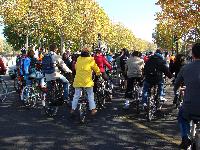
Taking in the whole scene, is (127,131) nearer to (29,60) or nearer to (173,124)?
(173,124)

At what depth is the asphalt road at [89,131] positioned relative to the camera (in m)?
9.11

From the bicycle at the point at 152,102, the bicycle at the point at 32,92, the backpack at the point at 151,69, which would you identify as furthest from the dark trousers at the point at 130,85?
the bicycle at the point at 32,92

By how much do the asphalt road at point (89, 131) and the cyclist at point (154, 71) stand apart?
2.86 feet

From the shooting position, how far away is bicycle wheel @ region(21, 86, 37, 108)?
15.1 meters

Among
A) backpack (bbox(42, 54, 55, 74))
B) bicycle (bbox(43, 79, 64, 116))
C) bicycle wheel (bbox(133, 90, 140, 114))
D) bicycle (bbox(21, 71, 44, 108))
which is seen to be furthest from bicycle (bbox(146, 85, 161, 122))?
bicycle (bbox(21, 71, 44, 108))

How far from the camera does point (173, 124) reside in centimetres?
1184

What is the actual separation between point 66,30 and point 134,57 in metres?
55.7

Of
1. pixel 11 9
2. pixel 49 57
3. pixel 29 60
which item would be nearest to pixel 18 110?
pixel 29 60

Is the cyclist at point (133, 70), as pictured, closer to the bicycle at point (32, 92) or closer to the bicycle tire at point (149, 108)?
the bicycle tire at point (149, 108)

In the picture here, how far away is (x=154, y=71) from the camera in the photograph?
12.5m

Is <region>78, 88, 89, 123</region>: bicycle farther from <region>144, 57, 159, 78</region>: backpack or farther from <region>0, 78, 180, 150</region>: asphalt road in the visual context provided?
<region>144, 57, 159, 78</region>: backpack

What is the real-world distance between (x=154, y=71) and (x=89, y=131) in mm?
2826

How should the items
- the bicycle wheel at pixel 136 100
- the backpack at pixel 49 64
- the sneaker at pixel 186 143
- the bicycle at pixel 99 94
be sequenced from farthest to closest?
1. the bicycle at pixel 99 94
2. the bicycle wheel at pixel 136 100
3. the backpack at pixel 49 64
4. the sneaker at pixel 186 143

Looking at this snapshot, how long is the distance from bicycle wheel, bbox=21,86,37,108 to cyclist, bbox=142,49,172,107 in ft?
13.4
